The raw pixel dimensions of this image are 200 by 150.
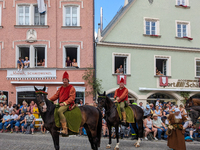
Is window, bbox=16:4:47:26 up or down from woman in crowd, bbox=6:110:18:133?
up

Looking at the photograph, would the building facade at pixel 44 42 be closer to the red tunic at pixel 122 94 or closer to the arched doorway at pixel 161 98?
the arched doorway at pixel 161 98

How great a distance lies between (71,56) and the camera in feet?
65.7

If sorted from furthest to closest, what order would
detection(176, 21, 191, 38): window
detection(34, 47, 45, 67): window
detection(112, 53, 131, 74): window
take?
1. detection(176, 21, 191, 38): window
2. detection(112, 53, 131, 74): window
3. detection(34, 47, 45, 67): window

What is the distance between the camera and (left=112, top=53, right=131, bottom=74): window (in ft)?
65.8

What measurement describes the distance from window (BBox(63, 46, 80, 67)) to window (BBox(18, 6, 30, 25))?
3962 millimetres

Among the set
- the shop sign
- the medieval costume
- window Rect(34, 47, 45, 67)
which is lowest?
the medieval costume

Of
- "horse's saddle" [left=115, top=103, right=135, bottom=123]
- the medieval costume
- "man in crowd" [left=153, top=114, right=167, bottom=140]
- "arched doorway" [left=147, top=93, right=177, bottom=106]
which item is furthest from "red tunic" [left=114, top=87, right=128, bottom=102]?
"arched doorway" [left=147, top=93, right=177, bottom=106]

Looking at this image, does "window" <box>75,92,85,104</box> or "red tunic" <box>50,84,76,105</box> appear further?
"window" <box>75,92,85,104</box>

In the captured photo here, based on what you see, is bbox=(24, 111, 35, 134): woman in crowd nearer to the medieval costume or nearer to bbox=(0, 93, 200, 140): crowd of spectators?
bbox=(0, 93, 200, 140): crowd of spectators

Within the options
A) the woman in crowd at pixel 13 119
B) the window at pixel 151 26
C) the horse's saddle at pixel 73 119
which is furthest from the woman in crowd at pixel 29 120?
the window at pixel 151 26

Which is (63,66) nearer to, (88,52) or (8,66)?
(88,52)

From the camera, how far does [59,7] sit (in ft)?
64.7

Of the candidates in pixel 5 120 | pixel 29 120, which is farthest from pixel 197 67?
pixel 5 120

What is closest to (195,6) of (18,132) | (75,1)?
(75,1)
